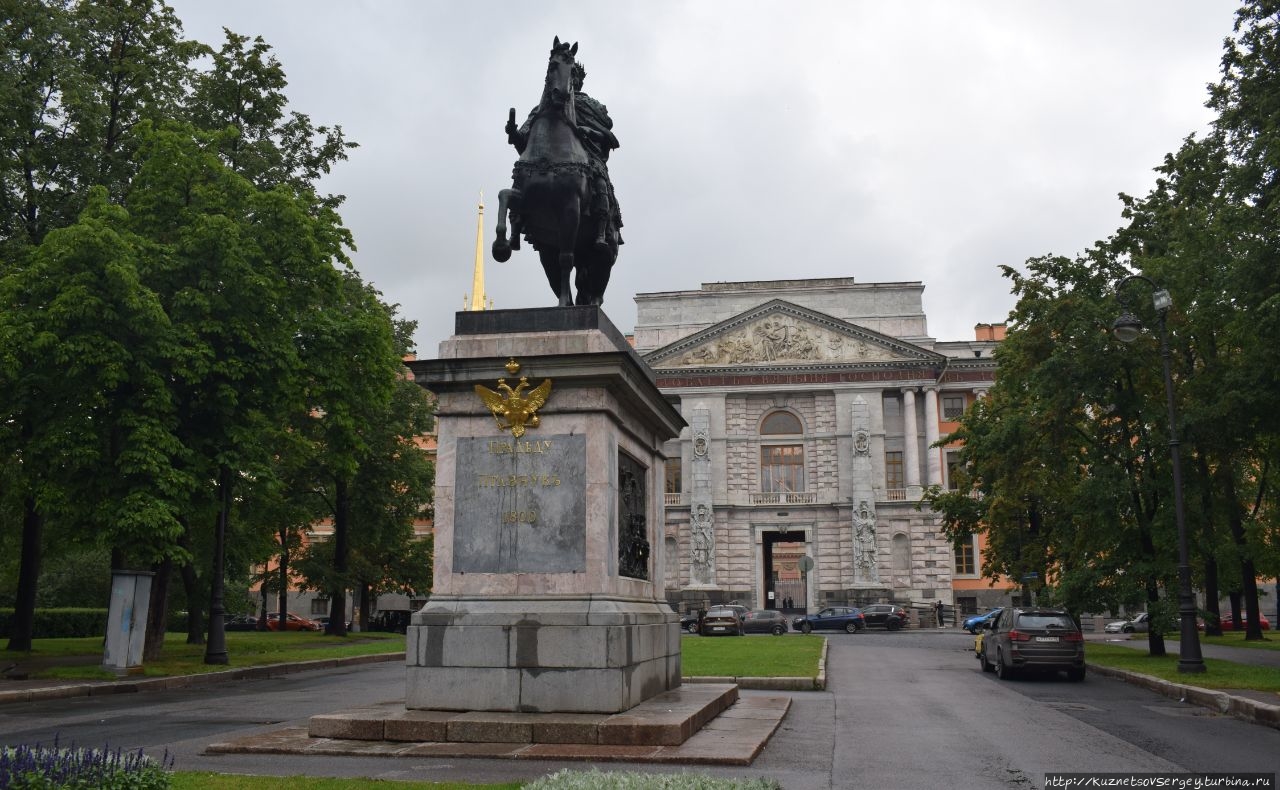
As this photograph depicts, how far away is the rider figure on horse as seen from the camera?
39.8 ft

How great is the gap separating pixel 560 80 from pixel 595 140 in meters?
1.01

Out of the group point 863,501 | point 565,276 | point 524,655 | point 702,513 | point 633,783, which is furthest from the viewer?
point 702,513

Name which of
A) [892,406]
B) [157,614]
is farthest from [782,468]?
[157,614]

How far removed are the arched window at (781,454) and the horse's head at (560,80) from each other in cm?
5811

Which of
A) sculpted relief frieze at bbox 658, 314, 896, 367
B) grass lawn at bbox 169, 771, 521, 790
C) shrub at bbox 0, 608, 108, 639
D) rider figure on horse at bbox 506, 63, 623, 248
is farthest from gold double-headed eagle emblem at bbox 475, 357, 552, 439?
sculpted relief frieze at bbox 658, 314, 896, 367

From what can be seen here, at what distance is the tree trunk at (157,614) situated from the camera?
2370 cm

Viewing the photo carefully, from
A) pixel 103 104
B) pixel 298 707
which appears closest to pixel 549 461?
pixel 298 707

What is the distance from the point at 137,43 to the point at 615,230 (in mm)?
Answer: 21098

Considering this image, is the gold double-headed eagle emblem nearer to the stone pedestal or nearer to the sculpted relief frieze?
the stone pedestal

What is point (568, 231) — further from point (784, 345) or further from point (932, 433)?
point (932, 433)

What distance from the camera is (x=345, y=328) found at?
24.5 metres

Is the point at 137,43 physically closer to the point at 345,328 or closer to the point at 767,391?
the point at 345,328

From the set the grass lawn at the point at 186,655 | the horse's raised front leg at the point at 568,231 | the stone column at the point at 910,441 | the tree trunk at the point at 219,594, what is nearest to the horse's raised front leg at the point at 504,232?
the horse's raised front leg at the point at 568,231

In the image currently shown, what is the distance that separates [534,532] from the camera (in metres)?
10.4
